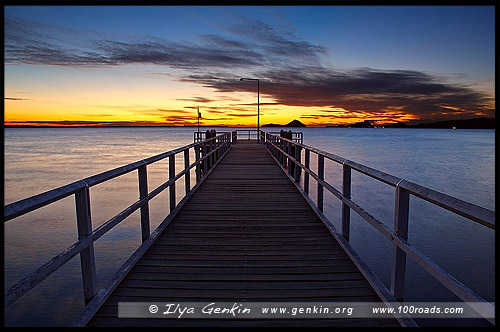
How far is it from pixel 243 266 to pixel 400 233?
160 centimetres

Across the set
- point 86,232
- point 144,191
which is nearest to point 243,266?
point 144,191

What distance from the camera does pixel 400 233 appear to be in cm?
251

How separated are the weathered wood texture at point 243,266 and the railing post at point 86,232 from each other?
0.63ft

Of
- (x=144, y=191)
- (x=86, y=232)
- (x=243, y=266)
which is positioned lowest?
(x=243, y=266)

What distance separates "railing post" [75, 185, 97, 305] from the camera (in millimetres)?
2529

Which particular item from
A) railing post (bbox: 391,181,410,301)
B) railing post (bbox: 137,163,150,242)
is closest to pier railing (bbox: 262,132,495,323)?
railing post (bbox: 391,181,410,301)

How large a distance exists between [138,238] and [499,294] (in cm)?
1068

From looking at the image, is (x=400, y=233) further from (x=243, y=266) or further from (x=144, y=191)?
(x=144, y=191)

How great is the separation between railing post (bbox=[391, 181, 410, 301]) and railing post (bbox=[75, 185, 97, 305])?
2.26 metres

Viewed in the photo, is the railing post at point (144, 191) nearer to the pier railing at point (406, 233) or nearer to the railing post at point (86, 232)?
the railing post at point (86, 232)

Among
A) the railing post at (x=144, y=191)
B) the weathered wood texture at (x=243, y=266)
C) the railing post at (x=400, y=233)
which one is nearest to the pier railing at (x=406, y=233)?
the railing post at (x=400, y=233)

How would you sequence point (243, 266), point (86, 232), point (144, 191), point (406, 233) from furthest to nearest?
point (144, 191) < point (243, 266) < point (86, 232) < point (406, 233)

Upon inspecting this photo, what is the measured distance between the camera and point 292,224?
4898 mm
